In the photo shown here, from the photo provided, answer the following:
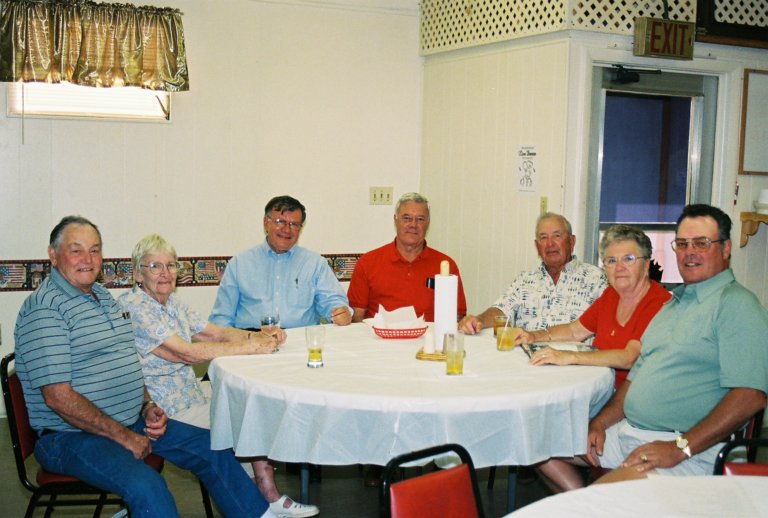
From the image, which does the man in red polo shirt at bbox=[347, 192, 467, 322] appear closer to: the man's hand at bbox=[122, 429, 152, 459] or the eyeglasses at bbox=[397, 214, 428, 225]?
the eyeglasses at bbox=[397, 214, 428, 225]

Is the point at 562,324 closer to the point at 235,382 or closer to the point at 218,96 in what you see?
the point at 235,382

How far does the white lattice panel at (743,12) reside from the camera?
4.77m

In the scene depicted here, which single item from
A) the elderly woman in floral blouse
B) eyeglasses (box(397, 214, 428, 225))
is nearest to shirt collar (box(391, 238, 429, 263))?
eyeglasses (box(397, 214, 428, 225))

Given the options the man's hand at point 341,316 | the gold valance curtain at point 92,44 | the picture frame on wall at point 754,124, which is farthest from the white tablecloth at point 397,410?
the picture frame on wall at point 754,124

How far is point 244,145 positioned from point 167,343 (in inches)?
90.9

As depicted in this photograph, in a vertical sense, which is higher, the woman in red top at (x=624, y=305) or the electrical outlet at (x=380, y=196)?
the electrical outlet at (x=380, y=196)

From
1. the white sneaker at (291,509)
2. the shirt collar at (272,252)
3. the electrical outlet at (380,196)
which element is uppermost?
the electrical outlet at (380,196)

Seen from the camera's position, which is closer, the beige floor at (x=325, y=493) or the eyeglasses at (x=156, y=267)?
the eyeglasses at (x=156, y=267)

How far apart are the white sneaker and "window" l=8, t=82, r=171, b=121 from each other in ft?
8.60

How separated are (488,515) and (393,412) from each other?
1.35 metres

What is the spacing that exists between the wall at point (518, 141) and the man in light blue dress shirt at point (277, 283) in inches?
45.4

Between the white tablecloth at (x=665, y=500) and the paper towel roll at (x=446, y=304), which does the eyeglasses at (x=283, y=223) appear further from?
the white tablecloth at (x=665, y=500)

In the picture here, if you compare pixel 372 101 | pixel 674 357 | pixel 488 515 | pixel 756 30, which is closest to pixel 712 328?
pixel 674 357

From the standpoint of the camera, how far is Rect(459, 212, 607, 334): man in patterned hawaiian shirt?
3990 mm
